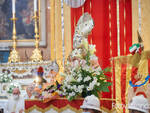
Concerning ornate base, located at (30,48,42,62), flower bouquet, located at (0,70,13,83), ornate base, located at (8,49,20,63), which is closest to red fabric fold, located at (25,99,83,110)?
flower bouquet, located at (0,70,13,83)

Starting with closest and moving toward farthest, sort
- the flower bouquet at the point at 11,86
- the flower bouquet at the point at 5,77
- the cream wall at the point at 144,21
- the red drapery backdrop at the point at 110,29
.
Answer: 1. the cream wall at the point at 144,21
2. the red drapery backdrop at the point at 110,29
3. the flower bouquet at the point at 11,86
4. the flower bouquet at the point at 5,77

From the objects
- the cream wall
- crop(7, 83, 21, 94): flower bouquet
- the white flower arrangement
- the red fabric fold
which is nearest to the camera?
the white flower arrangement

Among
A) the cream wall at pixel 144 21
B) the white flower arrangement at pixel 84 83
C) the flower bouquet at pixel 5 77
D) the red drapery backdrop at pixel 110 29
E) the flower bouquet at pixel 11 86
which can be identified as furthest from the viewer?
the flower bouquet at pixel 5 77

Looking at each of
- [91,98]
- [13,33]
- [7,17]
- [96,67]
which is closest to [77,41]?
[96,67]

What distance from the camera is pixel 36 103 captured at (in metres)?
4.63

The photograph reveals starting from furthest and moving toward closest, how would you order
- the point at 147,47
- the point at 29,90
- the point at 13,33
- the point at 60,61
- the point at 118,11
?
1. the point at 13,33
2. the point at 60,61
3. the point at 118,11
4. the point at 147,47
5. the point at 29,90

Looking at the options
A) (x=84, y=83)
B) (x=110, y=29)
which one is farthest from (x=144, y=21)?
(x=84, y=83)

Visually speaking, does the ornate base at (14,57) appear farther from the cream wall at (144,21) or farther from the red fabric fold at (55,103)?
the red fabric fold at (55,103)

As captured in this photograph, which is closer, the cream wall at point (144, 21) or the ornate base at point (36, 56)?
the cream wall at point (144, 21)

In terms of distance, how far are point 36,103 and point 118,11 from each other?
2918mm

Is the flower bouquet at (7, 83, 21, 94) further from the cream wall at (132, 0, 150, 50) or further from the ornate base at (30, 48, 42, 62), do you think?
the cream wall at (132, 0, 150, 50)

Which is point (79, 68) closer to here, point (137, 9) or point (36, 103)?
point (36, 103)

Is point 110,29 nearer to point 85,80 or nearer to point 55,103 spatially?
point 85,80

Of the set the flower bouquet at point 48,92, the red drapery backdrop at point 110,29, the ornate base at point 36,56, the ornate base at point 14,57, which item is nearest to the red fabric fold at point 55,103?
the flower bouquet at point 48,92
